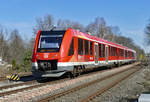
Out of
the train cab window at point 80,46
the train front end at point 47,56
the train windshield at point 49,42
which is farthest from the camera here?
the train cab window at point 80,46

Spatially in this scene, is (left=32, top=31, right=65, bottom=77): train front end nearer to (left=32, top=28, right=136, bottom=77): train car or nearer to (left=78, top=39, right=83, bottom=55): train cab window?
(left=32, top=28, right=136, bottom=77): train car

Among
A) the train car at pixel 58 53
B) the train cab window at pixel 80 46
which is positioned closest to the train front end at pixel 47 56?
the train car at pixel 58 53

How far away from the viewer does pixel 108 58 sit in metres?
21.2

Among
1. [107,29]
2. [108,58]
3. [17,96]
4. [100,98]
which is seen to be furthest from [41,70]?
[107,29]

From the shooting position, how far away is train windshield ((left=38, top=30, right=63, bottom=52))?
469 inches

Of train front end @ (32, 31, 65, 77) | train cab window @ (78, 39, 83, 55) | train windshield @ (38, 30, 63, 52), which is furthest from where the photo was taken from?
train cab window @ (78, 39, 83, 55)

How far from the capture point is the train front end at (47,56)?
11656 mm

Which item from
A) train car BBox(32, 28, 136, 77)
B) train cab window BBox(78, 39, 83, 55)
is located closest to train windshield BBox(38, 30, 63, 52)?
train car BBox(32, 28, 136, 77)

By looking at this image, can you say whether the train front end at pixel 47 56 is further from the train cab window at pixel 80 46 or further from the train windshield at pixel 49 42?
the train cab window at pixel 80 46

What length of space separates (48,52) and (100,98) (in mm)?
5035

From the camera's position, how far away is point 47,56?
460 inches

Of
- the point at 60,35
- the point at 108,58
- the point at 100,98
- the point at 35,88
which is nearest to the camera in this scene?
the point at 100,98

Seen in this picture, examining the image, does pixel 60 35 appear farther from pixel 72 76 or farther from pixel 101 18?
pixel 101 18

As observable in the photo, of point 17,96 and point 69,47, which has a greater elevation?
point 69,47
